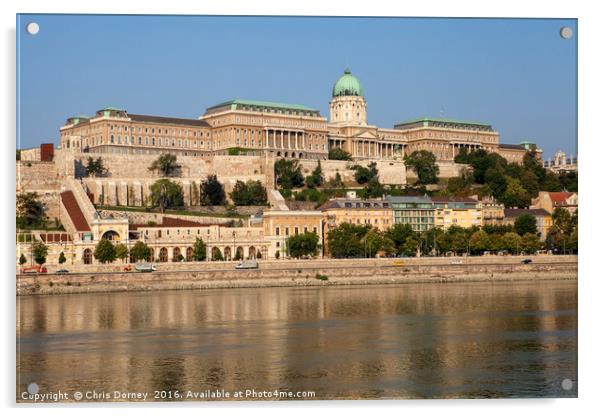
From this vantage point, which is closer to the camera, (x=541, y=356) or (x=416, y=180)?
(x=541, y=356)

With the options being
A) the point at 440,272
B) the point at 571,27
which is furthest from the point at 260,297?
the point at 571,27

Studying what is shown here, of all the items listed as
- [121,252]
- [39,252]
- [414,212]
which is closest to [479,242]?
[414,212]

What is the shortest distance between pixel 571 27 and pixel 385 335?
10415mm

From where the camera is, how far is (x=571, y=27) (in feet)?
45.9

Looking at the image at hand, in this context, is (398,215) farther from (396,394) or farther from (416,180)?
(396,394)

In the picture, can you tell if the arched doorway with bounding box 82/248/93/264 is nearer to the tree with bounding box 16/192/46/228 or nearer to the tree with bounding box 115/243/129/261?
the tree with bounding box 115/243/129/261

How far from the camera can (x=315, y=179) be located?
6034 centimetres

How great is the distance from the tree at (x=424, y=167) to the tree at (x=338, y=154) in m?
3.81

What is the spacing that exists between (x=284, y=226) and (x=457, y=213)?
9.21 m

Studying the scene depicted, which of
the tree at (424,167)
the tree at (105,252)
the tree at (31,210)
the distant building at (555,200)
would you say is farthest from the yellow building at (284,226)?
the tree at (424,167)

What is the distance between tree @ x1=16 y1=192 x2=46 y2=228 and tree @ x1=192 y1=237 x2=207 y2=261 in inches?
240

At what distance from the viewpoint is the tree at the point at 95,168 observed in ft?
175

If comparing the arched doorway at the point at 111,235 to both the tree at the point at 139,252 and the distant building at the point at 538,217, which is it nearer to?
the tree at the point at 139,252

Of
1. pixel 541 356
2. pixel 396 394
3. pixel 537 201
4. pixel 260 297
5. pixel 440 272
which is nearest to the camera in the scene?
pixel 396 394
